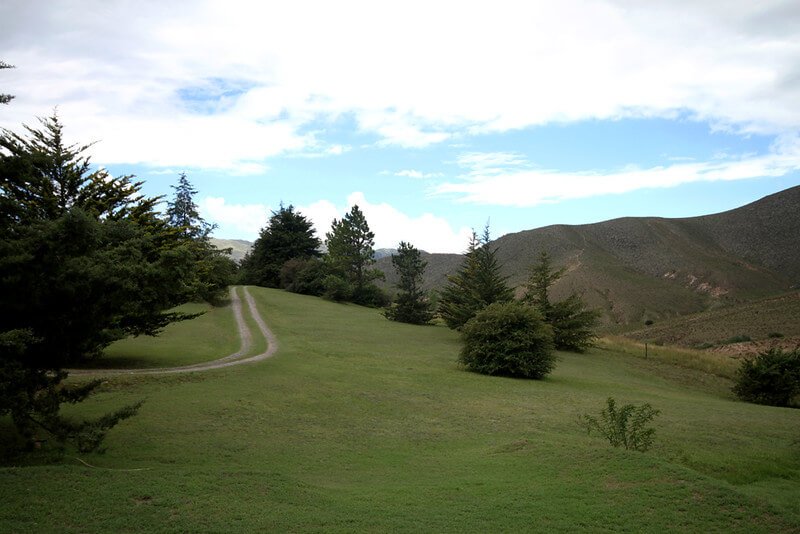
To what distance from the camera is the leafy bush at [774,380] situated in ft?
83.3

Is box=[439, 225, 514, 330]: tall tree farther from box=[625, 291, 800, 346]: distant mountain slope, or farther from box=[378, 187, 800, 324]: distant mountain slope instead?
box=[378, 187, 800, 324]: distant mountain slope

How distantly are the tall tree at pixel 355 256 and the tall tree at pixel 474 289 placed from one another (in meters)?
16.2

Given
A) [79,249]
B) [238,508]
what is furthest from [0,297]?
[238,508]

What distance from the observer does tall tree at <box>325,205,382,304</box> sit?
201 feet

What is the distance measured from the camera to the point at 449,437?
45.5 ft

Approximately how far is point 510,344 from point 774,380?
512 inches

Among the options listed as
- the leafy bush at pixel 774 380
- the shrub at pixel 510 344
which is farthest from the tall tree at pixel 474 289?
the leafy bush at pixel 774 380

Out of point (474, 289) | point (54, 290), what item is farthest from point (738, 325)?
point (54, 290)

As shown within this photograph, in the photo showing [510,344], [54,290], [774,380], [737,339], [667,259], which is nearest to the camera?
[54,290]

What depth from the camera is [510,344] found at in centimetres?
2475

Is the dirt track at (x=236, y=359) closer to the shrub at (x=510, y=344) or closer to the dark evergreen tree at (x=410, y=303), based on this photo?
the shrub at (x=510, y=344)

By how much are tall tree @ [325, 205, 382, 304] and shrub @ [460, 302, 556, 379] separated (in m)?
35.6

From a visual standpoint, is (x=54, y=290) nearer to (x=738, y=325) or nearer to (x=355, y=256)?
(x=355, y=256)

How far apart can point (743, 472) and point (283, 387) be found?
42.9 ft
